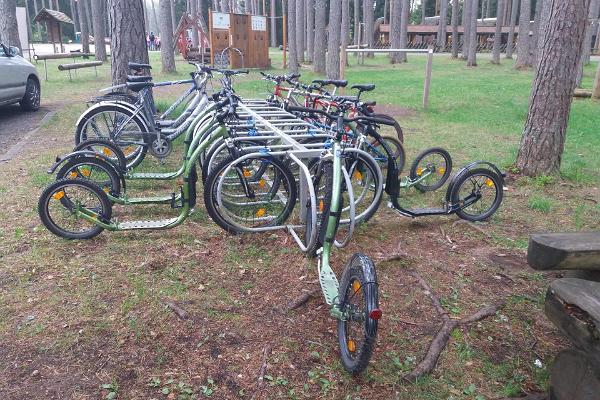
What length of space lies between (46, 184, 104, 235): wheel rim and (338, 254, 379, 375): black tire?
7.83 ft

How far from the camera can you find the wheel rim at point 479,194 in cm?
473

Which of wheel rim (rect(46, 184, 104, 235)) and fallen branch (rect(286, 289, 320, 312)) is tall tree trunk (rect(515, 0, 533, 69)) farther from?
fallen branch (rect(286, 289, 320, 312))

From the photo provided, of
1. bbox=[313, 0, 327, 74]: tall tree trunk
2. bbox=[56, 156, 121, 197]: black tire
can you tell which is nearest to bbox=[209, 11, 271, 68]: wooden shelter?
bbox=[313, 0, 327, 74]: tall tree trunk

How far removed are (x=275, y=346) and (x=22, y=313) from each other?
163 cm

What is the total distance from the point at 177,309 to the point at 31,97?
28.8 feet

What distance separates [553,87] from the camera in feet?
18.0

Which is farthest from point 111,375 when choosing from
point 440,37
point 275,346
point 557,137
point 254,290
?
point 440,37

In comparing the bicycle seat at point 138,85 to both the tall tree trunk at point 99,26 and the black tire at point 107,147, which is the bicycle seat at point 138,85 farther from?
the tall tree trunk at point 99,26

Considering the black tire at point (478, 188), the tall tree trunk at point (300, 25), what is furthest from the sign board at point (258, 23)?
the black tire at point (478, 188)

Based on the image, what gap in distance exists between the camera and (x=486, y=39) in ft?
127

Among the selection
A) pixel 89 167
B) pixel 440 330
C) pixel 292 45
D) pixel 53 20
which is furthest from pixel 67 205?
pixel 53 20

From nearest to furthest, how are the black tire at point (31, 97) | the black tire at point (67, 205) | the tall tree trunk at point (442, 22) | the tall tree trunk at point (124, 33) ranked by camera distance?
1. the black tire at point (67, 205)
2. the tall tree trunk at point (124, 33)
3. the black tire at point (31, 97)
4. the tall tree trunk at point (442, 22)

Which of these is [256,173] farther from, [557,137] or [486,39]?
[486,39]

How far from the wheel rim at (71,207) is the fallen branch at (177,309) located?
1.31 m
